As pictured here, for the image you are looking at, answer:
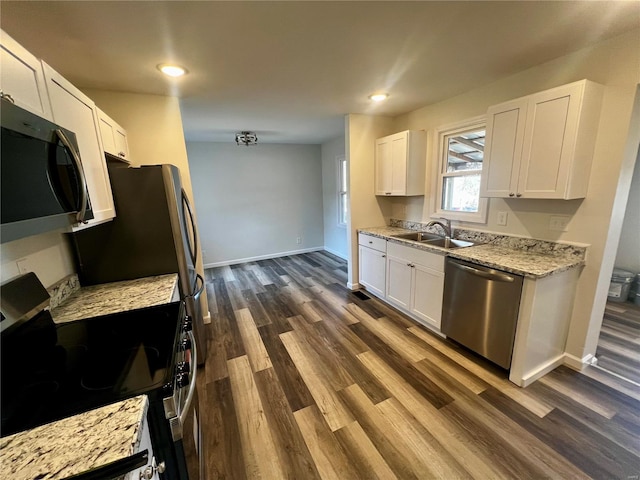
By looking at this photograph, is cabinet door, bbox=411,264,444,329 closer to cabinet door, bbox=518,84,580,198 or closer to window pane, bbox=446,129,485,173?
cabinet door, bbox=518,84,580,198

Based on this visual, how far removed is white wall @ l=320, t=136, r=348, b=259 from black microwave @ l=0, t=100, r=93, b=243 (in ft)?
14.5

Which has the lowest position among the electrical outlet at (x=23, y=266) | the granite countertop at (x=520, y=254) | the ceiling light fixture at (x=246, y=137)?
the granite countertop at (x=520, y=254)

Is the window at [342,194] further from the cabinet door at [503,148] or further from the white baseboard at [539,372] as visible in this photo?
the white baseboard at [539,372]

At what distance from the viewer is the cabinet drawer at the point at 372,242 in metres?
3.19

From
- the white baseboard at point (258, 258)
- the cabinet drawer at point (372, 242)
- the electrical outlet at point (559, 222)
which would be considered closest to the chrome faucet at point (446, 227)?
the cabinet drawer at point (372, 242)

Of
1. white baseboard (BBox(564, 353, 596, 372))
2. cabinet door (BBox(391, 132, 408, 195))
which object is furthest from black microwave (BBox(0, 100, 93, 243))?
white baseboard (BBox(564, 353, 596, 372))

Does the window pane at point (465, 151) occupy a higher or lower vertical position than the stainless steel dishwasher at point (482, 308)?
higher

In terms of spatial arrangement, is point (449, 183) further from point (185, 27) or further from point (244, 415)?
point (244, 415)

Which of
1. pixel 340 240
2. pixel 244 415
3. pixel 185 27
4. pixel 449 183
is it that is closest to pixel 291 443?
pixel 244 415

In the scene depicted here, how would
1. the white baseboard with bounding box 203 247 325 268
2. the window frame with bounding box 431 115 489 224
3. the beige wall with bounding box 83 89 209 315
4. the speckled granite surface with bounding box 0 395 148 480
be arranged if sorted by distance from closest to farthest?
the speckled granite surface with bounding box 0 395 148 480 < the beige wall with bounding box 83 89 209 315 < the window frame with bounding box 431 115 489 224 < the white baseboard with bounding box 203 247 325 268

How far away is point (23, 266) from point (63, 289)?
356 millimetres

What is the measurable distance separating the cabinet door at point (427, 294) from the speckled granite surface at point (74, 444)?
7.94 feet

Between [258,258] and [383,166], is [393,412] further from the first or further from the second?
[258,258]

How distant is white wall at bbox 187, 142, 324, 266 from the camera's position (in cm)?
498
